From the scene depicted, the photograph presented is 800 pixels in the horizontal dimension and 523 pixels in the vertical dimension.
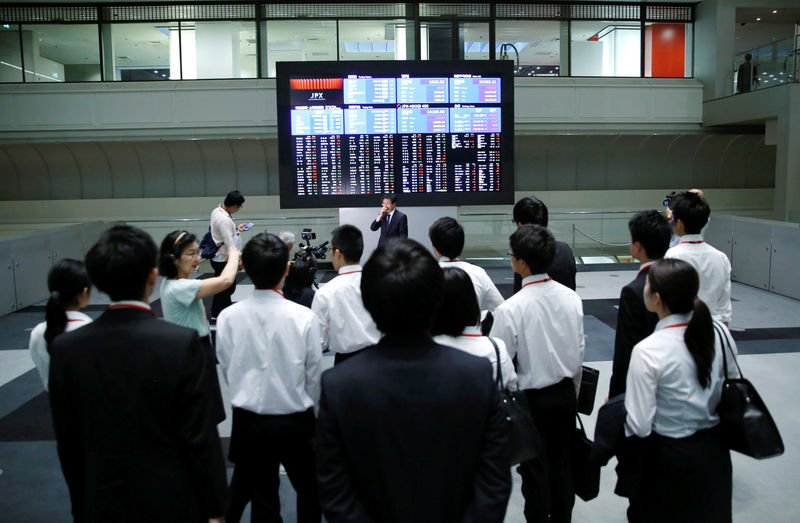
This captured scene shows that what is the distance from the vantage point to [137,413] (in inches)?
76.0

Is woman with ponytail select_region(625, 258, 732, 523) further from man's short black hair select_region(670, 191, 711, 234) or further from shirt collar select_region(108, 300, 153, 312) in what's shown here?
shirt collar select_region(108, 300, 153, 312)

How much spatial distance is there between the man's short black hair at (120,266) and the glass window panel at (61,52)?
12387mm

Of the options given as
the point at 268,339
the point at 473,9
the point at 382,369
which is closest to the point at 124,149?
the point at 473,9

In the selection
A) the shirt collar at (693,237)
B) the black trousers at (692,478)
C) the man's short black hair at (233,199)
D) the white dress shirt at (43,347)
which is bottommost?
the black trousers at (692,478)

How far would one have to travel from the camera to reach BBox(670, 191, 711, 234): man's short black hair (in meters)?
3.79

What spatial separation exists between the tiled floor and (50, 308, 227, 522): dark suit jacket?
5.11ft

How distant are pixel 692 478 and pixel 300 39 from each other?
12.1m

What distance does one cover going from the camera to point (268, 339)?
8.67ft

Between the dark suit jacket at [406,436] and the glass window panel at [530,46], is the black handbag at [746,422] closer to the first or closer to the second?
the dark suit jacket at [406,436]

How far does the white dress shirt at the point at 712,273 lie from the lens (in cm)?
376

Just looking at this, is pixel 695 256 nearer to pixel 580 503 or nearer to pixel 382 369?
pixel 580 503

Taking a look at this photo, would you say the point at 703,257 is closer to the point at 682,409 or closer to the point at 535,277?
the point at 535,277

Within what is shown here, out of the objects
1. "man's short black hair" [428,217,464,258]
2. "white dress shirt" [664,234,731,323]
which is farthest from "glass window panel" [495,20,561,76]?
"man's short black hair" [428,217,464,258]

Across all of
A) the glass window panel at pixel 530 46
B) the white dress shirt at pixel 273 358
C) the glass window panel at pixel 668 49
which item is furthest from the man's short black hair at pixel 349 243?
the glass window panel at pixel 668 49
